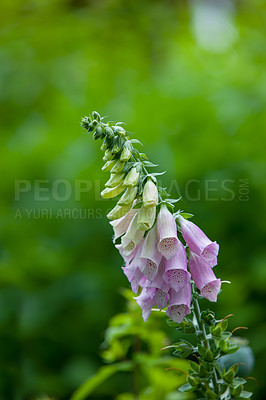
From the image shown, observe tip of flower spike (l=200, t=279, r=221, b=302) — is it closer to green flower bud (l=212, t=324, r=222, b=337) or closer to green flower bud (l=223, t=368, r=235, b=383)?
green flower bud (l=212, t=324, r=222, b=337)

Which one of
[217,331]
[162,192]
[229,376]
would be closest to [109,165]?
[162,192]

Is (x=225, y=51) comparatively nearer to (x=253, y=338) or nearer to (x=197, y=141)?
(x=197, y=141)

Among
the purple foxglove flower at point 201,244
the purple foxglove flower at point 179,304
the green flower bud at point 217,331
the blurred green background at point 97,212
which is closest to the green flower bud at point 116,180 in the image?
the purple foxglove flower at point 201,244

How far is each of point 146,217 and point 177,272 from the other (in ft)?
0.52

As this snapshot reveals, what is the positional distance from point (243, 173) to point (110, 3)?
5.23 m

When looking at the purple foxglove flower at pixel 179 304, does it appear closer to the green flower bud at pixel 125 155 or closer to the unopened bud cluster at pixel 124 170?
the unopened bud cluster at pixel 124 170

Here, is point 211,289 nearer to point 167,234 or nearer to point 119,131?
point 167,234

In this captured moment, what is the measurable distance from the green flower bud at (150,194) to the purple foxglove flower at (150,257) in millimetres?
139

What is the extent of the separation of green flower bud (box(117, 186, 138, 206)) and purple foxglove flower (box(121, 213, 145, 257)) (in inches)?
2.7

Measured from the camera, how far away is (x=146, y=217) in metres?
1.21

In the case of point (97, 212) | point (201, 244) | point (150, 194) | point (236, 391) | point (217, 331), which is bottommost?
point (236, 391)

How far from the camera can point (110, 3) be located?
7.60 m

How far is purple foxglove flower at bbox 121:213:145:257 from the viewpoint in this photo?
1261 millimetres

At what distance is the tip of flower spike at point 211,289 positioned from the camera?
3.87 ft
